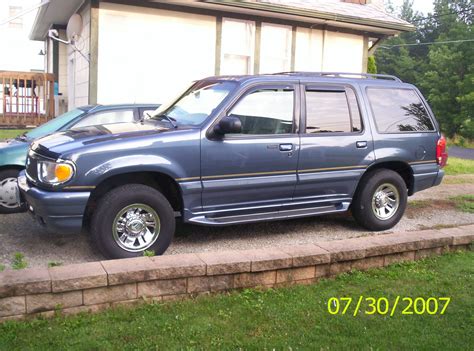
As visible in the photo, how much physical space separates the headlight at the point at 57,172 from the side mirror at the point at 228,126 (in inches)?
55.6

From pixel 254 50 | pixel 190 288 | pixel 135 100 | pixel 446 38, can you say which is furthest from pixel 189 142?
pixel 446 38

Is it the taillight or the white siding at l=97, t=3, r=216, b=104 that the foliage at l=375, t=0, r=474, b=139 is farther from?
the taillight

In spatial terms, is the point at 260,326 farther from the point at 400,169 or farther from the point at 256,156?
the point at 400,169

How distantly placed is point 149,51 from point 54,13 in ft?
12.3

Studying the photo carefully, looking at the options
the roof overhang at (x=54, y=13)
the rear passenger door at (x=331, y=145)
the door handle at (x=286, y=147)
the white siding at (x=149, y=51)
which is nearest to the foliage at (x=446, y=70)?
the roof overhang at (x=54, y=13)

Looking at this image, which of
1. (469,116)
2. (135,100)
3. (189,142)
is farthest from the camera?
(469,116)

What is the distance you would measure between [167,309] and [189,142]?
1714 mm

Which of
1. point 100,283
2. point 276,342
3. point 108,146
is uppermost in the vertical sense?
point 108,146

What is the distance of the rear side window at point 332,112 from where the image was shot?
5.84m

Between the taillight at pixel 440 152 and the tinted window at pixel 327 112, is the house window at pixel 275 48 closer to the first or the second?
the taillight at pixel 440 152

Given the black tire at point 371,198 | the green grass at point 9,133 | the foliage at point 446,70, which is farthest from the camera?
the foliage at point 446,70

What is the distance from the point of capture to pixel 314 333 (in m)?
3.66

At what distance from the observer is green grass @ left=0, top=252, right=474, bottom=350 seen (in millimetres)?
3438

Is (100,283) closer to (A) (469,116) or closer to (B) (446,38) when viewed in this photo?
(A) (469,116)
